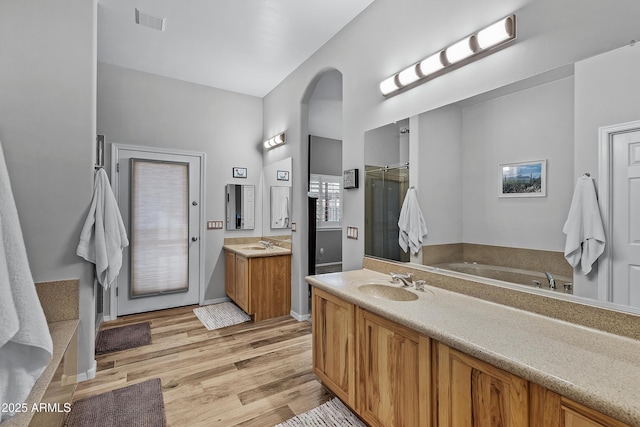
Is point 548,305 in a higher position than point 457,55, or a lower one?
lower

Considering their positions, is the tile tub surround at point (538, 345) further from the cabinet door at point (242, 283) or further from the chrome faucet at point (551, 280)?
the cabinet door at point (242, 283)

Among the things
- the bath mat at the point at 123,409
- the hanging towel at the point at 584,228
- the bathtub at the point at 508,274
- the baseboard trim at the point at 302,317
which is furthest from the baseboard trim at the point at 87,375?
the hanging towel at the point at 584,228

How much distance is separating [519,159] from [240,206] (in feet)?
11.7

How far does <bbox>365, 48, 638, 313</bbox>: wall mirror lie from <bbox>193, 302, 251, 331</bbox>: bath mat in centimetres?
246

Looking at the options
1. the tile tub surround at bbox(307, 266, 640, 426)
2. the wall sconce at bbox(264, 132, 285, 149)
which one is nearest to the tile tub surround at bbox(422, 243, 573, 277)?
the tile tub surround at bbox(307, 266, 640, 426)

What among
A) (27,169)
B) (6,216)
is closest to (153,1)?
(27,169)

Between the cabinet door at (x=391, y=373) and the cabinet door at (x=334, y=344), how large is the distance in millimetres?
85

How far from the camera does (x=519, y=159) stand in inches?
59.3

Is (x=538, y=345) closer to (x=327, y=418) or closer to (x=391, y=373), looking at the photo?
(x=391, y=373)

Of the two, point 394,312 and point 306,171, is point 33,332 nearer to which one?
point 394,312

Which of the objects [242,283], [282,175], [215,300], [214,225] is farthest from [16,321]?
[215,300]

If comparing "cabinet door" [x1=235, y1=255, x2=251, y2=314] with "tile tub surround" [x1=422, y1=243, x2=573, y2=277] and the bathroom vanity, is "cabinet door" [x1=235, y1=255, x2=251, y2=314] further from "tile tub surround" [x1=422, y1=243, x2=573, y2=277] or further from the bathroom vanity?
"tile tub surround" [x1=422, y1=243, x2=573, y2=277]

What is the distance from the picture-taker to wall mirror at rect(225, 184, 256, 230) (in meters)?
4.28

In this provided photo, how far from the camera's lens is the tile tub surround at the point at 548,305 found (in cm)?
116
